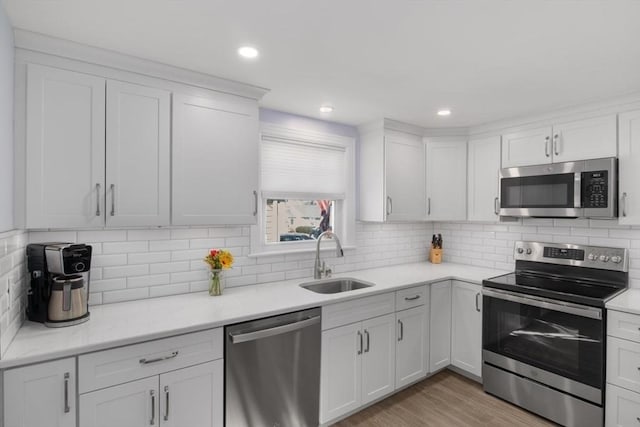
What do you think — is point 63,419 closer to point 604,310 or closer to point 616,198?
point 604,310

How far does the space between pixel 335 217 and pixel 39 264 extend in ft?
7.38

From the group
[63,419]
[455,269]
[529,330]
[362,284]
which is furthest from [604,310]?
[63,419]

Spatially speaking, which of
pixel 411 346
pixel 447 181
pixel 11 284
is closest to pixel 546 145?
pixel 447 181

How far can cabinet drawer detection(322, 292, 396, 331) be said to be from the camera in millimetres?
2324

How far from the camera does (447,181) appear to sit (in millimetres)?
3477

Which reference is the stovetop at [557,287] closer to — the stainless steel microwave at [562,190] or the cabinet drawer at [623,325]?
the cabinet drawer at [623,325]

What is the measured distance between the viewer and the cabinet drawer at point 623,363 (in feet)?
6.83

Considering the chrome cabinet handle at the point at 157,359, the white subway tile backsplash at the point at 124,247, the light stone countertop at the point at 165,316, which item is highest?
the white subway tile backsplash at the point at 124,247

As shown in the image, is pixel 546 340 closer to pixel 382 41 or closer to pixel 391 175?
pixel 391 175

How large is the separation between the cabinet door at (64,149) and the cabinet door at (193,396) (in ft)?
3.09

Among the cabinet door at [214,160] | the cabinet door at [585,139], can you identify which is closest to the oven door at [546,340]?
the cabinet door at [585,139]

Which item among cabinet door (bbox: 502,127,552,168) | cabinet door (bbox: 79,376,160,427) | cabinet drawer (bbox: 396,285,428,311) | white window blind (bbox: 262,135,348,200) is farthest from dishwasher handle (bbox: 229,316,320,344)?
cabinet door (bbox: 502,127,552,168)

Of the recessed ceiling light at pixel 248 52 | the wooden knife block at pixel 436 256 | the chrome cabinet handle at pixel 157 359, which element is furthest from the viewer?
the wooden knife block at pixel 436 256

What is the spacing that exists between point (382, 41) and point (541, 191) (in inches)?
78.3
